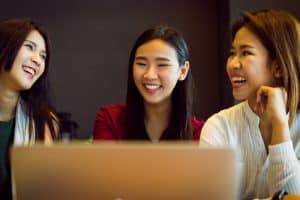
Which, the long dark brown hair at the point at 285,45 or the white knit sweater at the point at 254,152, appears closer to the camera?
the white knit sweater at the point at 254,152

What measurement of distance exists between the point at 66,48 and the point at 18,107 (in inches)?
82.0

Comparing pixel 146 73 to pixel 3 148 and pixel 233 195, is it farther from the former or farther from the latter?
pixel 233 195

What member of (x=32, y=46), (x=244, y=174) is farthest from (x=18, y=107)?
(x=244, y=174)

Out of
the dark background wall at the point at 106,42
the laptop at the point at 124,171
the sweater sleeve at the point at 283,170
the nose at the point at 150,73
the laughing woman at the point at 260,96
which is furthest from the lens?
the dark background wall at the point at 106,42

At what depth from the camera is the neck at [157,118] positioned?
1.92 m

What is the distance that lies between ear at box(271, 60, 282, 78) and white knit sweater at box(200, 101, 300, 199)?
5.9 inches

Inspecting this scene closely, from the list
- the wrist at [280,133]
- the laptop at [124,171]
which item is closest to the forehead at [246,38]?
the wrist at [280,133]

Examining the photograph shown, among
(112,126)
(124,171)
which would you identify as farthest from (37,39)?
(124,171)

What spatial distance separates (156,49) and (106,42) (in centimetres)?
221

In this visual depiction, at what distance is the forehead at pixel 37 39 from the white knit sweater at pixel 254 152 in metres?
0.81

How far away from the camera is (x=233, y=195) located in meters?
0.87

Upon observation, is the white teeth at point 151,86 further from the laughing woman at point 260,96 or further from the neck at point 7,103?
the neck at point 7,103

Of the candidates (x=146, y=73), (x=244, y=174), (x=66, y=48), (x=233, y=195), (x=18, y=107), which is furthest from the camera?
(x=66, y=48)

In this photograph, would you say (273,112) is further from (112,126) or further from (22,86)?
(22,86)
